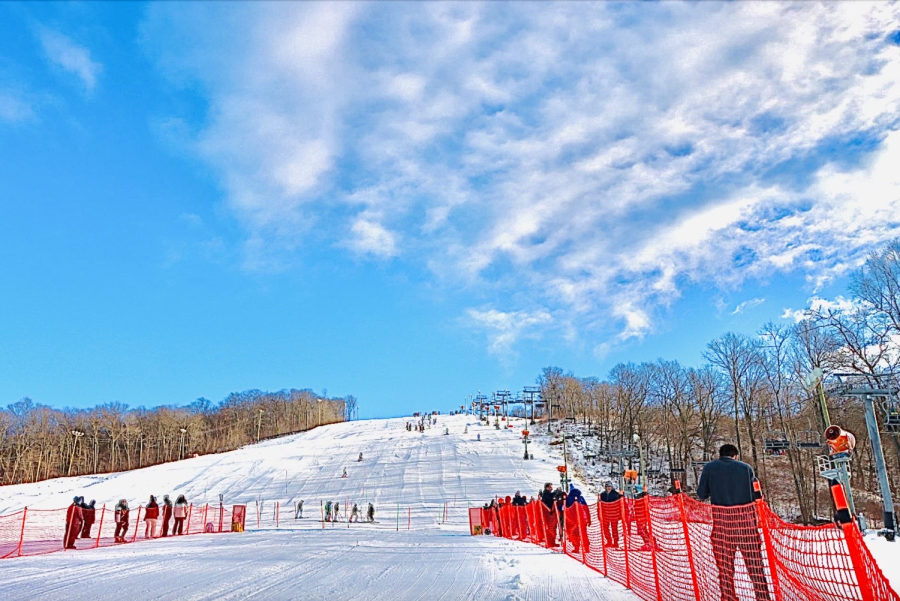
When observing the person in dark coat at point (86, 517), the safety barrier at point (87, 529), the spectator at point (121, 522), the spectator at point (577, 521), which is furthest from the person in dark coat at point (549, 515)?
the person in dark coat at point (86, 517)

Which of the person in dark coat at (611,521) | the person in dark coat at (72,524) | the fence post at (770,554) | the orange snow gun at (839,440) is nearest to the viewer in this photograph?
the fence post at (770,554)

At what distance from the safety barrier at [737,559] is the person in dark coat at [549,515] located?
11.5 feet

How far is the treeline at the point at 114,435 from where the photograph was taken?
84500 millimetres

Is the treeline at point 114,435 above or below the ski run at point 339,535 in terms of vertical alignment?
above

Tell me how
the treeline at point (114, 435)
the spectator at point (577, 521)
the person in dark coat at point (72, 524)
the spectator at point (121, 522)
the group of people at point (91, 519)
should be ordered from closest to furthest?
1. the spectator at point (577, 521)
2. the person in dark coat at point (72, 524)
3. the group of people at point (91, 519)
4. the spectator at point (121, 522)
5. the treeline at point (114, 435)

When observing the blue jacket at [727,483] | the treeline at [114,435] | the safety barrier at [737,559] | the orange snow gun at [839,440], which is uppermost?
the treeline at [114,435]

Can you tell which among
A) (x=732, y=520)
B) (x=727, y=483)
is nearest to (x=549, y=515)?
(x=727, y=483)

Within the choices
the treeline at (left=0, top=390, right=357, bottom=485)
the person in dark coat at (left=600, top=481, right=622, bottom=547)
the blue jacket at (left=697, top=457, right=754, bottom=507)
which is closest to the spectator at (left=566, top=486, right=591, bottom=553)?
the person in dark coat at (left=600, top=481, right=622, bottom=547)

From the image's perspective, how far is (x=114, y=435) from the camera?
9388cm

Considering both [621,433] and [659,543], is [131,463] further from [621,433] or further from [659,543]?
[659,543]

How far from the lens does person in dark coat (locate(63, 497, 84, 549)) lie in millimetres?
15852

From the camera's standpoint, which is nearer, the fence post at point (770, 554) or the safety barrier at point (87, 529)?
the fence post at point (770, 554)

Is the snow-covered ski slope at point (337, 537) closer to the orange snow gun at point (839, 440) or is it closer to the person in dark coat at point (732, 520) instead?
the person in dark coat at point (732, 520)

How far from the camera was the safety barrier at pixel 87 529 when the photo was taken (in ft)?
54.6
